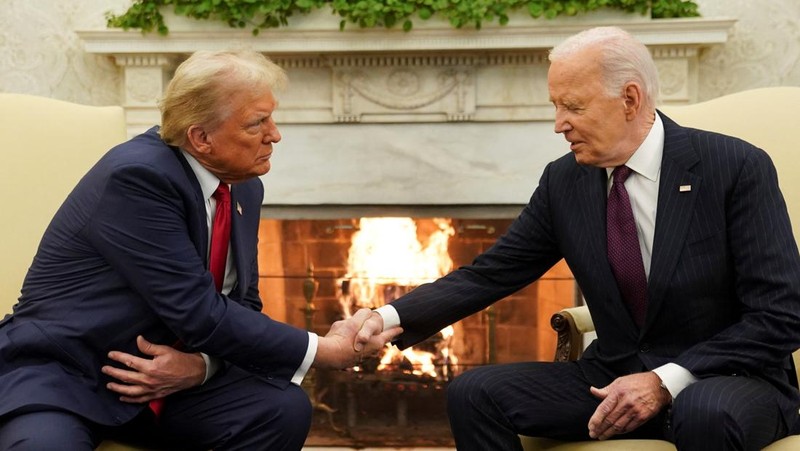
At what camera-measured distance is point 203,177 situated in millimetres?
2244

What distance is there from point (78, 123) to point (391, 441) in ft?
6.26

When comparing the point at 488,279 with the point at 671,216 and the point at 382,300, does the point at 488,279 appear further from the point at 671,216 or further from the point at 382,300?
the point at 382,300

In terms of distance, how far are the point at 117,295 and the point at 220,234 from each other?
10.5 inches

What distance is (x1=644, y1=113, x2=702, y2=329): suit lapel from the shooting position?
2.14 meters

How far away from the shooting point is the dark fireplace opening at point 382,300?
13.8 feet

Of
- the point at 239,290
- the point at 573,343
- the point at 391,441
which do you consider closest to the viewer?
the point at 239,290

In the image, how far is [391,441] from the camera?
4078mm

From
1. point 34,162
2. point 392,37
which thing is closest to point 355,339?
point 34,162

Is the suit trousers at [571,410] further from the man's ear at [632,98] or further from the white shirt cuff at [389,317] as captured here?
the man's ear at [632,98]

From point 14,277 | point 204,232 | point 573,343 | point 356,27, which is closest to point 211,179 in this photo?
point 204,232

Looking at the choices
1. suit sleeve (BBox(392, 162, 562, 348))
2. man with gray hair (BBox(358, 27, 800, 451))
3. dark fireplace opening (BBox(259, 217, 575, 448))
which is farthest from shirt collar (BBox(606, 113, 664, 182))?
dark fireplace opening (BBox(259, 217, 575, 448))

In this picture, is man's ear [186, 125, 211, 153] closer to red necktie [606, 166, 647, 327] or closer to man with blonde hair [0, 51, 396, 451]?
man with blonde hair [0, 51, 396, 451]

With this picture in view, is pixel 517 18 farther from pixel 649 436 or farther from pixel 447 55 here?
pixel 649 436

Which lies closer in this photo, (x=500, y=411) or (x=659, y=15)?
(x=500, y=411)
